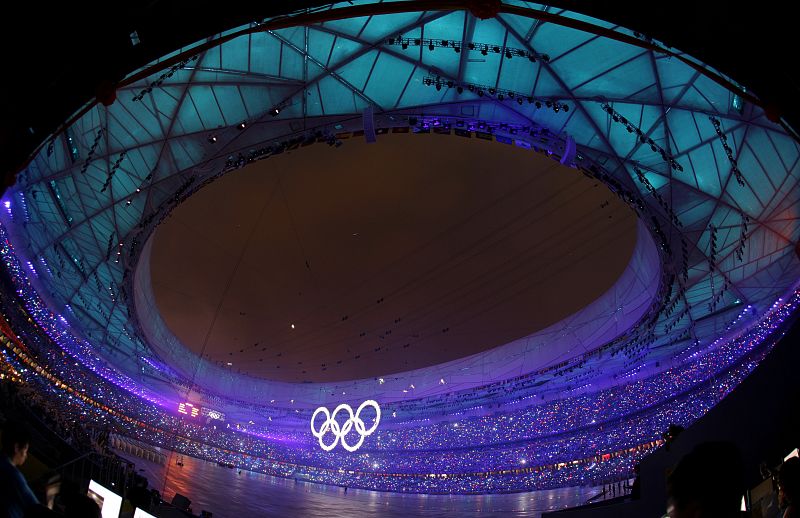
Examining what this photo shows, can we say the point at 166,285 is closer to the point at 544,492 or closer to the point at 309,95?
the point at 309,95

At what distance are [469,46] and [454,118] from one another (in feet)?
10.2

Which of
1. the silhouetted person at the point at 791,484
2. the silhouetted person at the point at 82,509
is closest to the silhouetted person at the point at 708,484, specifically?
the silhouetted person at the point at 791,484

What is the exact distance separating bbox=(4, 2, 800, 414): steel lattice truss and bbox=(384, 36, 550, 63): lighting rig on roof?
70 mm

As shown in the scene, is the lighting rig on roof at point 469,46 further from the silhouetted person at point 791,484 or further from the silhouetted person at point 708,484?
the silhouetted person at point 708,484

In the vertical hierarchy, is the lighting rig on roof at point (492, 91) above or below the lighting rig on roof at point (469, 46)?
above

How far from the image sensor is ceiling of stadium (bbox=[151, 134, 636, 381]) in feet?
83.7

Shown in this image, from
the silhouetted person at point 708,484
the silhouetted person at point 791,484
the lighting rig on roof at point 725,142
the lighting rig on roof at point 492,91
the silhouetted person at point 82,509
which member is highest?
the lighting rig on roof at point 492,91

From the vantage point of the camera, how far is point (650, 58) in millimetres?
18203

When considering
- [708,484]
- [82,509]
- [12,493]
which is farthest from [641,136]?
[12,493]

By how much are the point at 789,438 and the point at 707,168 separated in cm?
1584

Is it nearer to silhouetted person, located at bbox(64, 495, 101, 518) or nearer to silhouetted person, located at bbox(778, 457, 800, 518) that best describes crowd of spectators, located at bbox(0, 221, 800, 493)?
silhouetted person, located at bbox(64, 495, 101, 518)

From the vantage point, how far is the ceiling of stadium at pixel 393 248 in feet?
83.7

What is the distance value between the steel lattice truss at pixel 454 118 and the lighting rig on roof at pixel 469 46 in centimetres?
7

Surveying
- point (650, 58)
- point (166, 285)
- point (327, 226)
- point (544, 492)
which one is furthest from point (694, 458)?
point (166, 285)
